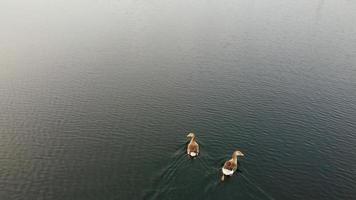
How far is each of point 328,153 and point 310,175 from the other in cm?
472

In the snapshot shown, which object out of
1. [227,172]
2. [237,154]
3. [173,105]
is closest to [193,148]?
[237,154]

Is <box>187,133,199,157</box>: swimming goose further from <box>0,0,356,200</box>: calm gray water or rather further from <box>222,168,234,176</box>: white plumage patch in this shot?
<box>222,168,234,176</box>: white plumage patch

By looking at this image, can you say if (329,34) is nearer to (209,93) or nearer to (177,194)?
(209,93)

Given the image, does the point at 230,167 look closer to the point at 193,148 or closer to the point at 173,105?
the point at 193,148

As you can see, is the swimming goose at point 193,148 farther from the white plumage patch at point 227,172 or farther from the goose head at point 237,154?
the white plumage patch at point 227,172

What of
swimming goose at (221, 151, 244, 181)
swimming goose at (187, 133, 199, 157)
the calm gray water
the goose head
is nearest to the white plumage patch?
swimming goose at (221, 151, 244, 181)

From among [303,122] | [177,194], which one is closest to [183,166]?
[177,194]

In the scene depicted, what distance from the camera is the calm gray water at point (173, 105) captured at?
32.1 metres

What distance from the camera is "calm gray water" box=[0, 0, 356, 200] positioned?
32062 millimetres

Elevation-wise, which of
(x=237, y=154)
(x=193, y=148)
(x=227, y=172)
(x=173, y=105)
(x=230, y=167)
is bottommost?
(x=227, y=172)

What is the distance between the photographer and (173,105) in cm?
4550

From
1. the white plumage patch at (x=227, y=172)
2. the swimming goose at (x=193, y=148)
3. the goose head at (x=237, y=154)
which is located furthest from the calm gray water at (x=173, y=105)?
the goose head at (x=237, y=154)

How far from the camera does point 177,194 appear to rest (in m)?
29.5

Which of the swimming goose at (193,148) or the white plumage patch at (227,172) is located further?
the swimming goose at (193,148)
